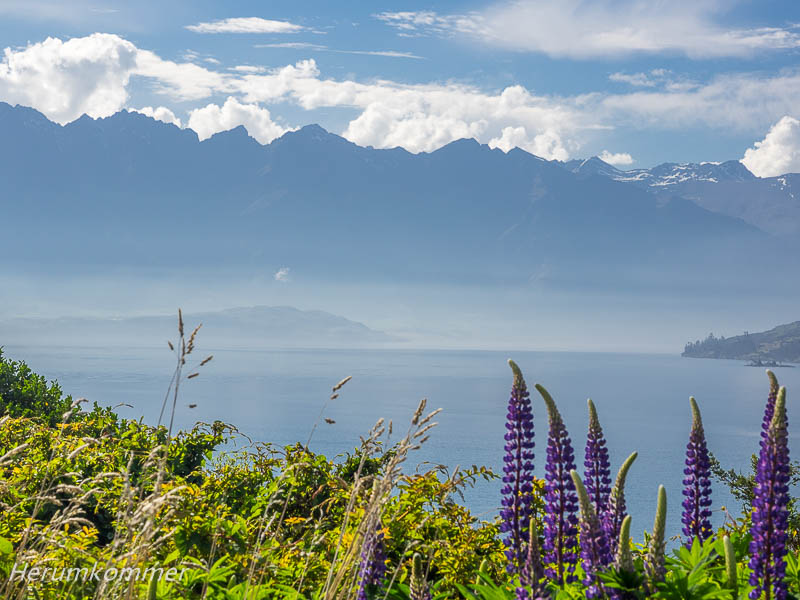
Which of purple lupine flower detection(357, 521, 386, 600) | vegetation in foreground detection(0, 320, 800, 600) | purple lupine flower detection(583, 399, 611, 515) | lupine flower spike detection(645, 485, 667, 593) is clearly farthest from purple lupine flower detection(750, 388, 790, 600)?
purple lupine flower detection(357, 521, 386, 600)

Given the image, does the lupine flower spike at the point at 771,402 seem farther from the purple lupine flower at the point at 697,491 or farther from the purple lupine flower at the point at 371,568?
the purple lupine flower at the point at 371,568

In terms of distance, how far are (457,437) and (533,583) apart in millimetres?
116886

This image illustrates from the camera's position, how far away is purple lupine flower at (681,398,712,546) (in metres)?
3.89

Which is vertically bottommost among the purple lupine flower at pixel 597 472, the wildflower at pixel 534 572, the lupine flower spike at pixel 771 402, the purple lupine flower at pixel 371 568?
the purple lupine flower at pixel 371 568

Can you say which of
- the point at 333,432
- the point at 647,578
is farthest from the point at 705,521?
the point at 333,432

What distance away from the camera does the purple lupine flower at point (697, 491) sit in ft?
12.8

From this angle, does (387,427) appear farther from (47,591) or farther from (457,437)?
(457,437)

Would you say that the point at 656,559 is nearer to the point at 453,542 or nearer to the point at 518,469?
the point at 518,469

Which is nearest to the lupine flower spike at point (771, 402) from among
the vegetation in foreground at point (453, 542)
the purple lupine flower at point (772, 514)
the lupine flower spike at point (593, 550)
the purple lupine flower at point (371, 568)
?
the vegetation in foreground at point (453, 542)

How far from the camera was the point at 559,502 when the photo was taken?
3607mm

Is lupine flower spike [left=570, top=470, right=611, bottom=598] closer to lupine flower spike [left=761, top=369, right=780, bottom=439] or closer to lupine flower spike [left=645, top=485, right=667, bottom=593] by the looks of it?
lupine flower spike [left=645, top=485, right=667, bottom=593]

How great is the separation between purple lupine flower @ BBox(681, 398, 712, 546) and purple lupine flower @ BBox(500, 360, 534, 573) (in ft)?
2.91

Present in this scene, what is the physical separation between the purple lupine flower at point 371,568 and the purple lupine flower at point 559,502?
85 cm

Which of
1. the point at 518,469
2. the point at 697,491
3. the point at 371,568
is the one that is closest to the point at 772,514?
the point at 697,491
